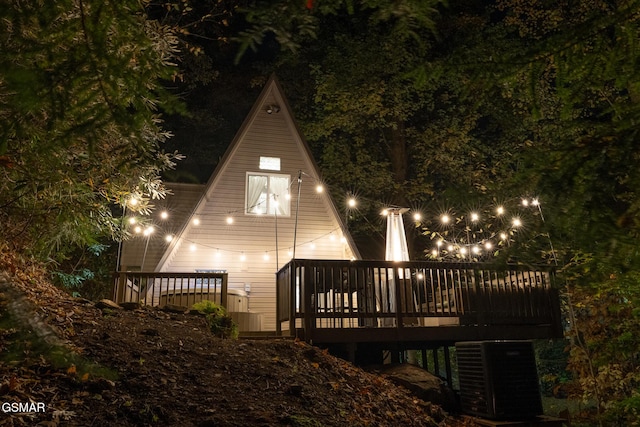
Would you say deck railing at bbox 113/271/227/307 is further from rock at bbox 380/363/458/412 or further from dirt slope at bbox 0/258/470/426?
rock at bbox 380/363/458/412

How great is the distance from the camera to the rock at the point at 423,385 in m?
7.79

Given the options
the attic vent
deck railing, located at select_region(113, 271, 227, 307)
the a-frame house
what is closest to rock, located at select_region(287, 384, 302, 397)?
deck railing, located at select_region(113, 271, 227, 307)

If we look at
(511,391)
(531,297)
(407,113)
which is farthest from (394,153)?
(511,391)

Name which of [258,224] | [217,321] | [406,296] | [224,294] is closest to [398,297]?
[406,296]

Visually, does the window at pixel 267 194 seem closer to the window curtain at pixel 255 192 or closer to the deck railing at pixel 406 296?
the window curtain at pixel 255 192

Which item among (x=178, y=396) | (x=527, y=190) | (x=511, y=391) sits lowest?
(x=511, y=391)

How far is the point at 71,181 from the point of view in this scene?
5.93 meters

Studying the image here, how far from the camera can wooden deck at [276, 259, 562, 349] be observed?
8.35 m

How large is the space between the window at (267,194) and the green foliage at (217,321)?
464cm

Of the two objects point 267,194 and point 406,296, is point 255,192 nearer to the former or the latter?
point 267,194

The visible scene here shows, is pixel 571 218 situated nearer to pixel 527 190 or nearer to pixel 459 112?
pixel 527 190

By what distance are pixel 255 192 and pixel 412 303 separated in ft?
19.3

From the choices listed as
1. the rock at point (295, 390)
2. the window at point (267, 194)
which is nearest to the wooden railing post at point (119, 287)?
the window at point (267, 194)

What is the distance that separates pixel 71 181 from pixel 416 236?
50.9 feet
